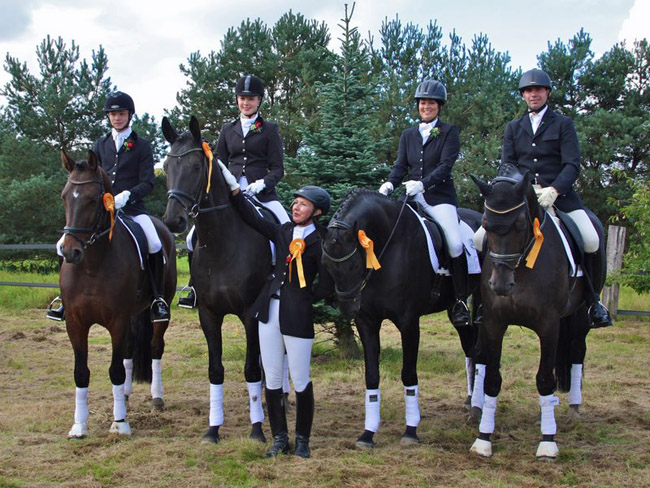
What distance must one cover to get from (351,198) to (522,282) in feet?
5.01

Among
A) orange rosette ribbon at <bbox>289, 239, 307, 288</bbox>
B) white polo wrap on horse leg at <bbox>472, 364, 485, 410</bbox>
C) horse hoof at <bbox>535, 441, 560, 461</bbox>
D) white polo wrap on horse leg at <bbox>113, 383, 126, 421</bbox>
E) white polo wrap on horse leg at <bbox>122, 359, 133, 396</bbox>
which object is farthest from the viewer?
white polo wrap on horse leg at <bbox>122, 359, 133, 396</bbox>

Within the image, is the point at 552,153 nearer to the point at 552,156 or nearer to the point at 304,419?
the point at 552,156

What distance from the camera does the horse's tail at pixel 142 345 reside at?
7336 mm

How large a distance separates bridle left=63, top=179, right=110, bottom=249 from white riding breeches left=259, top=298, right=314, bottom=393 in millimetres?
1653

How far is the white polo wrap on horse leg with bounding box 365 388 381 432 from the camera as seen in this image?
213 inches

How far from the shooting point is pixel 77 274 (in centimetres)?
570

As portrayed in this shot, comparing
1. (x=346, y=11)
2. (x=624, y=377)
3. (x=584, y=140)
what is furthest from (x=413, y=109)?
(x=624, y=377)

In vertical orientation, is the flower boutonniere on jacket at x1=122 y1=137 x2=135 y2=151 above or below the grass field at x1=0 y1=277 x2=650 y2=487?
above

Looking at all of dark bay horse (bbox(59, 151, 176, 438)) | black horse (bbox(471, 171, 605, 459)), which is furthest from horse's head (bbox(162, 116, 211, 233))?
black horse (bbox(471, 171, 605, 459))

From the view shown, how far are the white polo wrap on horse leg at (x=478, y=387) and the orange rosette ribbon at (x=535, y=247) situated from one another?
4.99 feet

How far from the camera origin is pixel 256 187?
6020 millimetres

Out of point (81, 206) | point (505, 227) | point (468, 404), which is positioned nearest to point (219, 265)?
point (81, 206)

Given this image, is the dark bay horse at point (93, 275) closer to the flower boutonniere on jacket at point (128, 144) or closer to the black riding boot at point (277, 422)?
the flower boutonniere on jacket at point (128, 144)

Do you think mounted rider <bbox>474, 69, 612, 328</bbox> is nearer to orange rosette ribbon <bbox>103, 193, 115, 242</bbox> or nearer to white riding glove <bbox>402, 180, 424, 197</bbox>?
white riding glove <bbox>402, 180, 424, 197</bbox>
